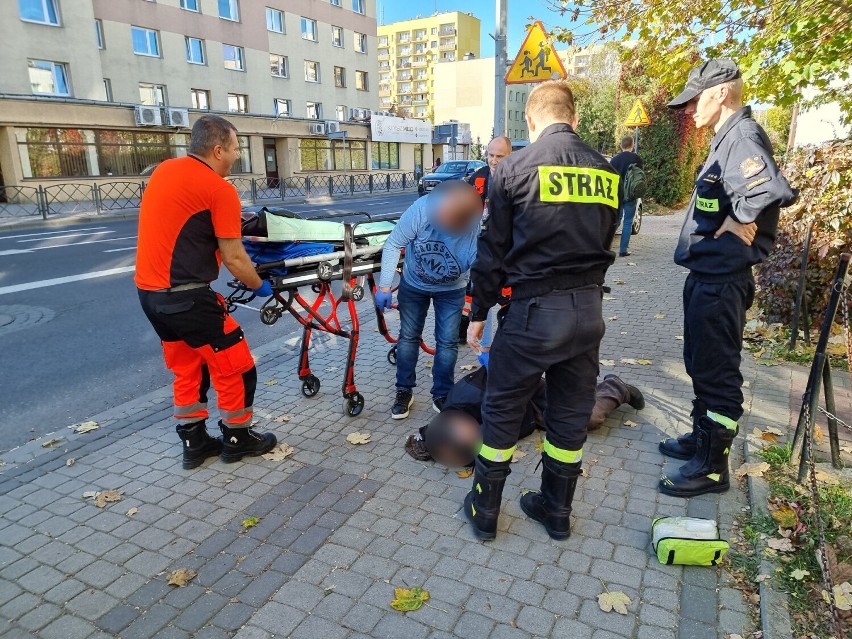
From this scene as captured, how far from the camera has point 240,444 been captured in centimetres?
395

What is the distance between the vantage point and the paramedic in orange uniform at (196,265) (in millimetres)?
3416

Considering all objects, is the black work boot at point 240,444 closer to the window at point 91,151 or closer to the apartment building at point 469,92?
the window at point 91,151

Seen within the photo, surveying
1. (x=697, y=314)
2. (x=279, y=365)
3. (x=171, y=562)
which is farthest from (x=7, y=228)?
(x=697, y=314)

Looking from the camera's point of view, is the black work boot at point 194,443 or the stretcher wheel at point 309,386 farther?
the stretcher wheel at point 309,386

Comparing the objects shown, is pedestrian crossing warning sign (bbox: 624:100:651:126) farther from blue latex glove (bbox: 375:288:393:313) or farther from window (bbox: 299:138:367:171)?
window (bbox: 299:138:367:171)

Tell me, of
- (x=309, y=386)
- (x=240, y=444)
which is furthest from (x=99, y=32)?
(x=240, y=444)

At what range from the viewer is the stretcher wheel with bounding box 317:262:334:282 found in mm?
4375

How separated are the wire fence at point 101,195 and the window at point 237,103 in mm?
4337

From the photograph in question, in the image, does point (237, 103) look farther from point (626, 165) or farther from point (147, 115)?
point (626, 165)

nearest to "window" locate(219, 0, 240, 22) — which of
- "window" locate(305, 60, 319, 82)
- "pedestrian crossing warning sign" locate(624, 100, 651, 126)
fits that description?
"window" locate(305, 60, 319, 82)

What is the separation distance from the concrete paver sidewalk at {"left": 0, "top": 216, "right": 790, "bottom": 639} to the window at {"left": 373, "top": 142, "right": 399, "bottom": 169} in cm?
4281

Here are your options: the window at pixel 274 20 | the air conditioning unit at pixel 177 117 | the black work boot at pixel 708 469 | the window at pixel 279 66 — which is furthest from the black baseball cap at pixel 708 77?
the window at pixel 274 20

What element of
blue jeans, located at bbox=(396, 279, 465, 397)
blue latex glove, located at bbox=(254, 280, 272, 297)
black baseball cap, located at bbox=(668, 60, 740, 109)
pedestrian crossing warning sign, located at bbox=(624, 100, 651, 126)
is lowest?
blue jeans, located at bbox=(396, 279, 465, 397)

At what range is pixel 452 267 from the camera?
417 cm
